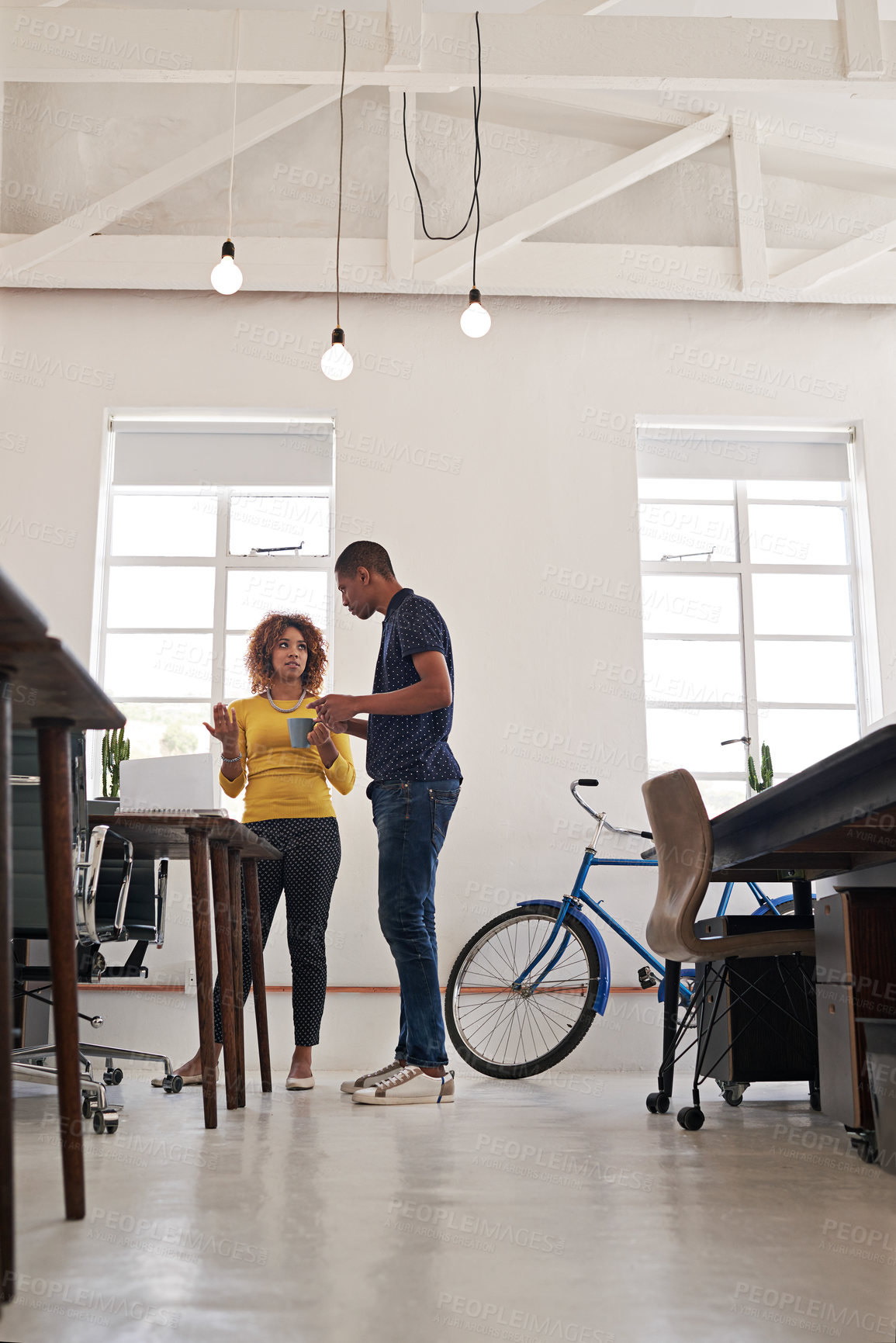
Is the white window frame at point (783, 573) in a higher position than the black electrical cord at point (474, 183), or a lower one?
lower

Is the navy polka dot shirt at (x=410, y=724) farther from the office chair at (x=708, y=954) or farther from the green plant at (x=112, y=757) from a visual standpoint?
the green plant at (x=112, y=757)

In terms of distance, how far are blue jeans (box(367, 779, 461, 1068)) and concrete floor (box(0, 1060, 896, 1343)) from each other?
441mm

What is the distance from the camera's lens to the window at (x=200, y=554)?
4645mm

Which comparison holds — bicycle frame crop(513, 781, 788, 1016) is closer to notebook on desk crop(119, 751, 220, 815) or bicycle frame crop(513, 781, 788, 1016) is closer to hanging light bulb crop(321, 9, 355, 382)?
notebook on desk crop(119, 751, 220, 815)

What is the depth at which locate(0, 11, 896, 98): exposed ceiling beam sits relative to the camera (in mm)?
4117

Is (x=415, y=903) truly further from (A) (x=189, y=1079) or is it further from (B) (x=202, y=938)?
(A) (x=189, y=1079)

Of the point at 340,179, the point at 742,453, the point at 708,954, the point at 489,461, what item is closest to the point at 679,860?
the point at 708,954

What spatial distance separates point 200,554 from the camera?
4773mm

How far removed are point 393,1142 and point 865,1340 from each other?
130 centimetres

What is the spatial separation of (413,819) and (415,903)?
0.73 feet

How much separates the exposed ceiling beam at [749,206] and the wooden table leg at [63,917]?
4.14m

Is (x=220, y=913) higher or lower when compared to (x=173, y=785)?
lower

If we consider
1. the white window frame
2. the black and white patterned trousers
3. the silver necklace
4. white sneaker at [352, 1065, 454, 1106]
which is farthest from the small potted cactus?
the white window frame

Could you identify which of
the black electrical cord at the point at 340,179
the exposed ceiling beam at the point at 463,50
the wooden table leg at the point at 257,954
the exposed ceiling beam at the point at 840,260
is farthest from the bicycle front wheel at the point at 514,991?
the exposed ceiling beam at the point at 463,50
